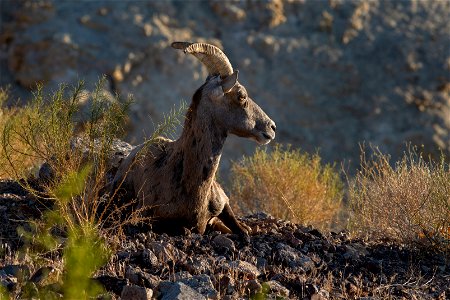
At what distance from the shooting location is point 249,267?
20.5 feet

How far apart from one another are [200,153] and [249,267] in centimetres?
137

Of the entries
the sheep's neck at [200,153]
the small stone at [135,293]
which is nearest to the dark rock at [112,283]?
the small stone at [135,293]

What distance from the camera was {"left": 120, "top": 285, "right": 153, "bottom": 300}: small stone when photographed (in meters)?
5.26

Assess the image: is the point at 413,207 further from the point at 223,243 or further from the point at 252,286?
the point at 252,286

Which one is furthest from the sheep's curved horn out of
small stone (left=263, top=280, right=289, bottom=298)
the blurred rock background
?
the blurred rock background

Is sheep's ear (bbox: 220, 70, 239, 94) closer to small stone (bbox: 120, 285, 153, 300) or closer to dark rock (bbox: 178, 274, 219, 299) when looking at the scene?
dark rock (bbox: 178, 274, 219, 299)

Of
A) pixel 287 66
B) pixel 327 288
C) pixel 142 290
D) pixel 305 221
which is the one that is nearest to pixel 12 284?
pixel 142 290

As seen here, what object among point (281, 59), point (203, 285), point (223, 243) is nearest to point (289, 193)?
point (223, 243)

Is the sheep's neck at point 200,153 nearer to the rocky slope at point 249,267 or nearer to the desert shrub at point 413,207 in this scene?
the rocky slope at point 249,267

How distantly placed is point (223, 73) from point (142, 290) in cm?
264

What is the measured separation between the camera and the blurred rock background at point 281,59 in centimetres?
1952

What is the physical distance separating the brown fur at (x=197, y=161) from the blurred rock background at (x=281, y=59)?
36.8 ft

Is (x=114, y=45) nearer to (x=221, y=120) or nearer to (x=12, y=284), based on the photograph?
(x=221, y=120)

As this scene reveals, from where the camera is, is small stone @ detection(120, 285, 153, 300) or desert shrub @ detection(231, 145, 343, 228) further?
desert shrub @ detection(231, 145, 343, 228)
